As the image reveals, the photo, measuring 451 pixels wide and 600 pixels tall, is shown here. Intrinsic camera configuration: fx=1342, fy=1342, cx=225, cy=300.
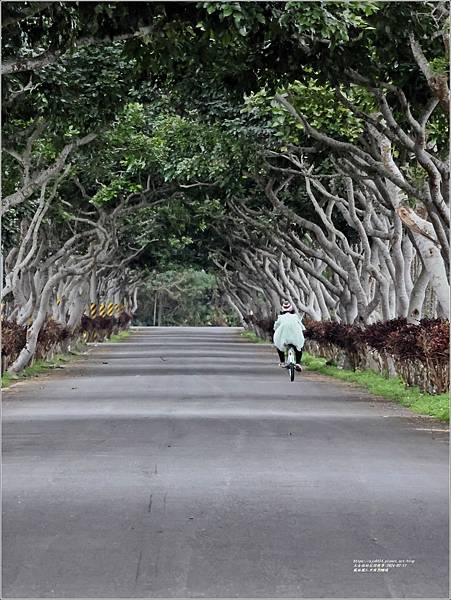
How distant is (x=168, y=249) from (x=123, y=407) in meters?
39.8

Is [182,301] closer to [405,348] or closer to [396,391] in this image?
[396,391]

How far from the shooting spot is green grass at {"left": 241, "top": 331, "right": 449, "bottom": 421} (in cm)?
2161

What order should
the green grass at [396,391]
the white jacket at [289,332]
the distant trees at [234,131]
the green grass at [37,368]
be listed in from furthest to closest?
1. the green grass at [37,368]
2. the white jacket at [289,332]
3. the green grass at [396,391]
4. the distant trees at [234,131]

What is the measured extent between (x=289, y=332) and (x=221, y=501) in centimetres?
1655

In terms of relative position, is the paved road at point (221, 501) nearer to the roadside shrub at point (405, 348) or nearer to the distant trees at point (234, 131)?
the roadside shrub at point (405, 348)

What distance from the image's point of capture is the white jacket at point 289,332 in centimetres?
2775

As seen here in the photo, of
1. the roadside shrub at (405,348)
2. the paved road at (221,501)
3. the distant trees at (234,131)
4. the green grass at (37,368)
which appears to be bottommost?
the paved road at (221,501)

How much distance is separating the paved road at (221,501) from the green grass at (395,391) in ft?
2.07

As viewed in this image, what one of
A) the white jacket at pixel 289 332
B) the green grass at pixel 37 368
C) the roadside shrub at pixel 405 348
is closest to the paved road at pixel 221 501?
the roadside shrub at pixel 405 348

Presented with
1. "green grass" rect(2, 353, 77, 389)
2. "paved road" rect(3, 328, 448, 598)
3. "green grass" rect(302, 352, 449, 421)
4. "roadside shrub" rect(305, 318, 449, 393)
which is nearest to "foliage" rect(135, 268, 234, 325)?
"green grass" rect(2, 353, 77, 389)

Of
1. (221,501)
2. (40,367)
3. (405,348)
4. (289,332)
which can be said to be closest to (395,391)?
(405,348)

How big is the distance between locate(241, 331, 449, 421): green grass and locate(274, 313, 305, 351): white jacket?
1841mm

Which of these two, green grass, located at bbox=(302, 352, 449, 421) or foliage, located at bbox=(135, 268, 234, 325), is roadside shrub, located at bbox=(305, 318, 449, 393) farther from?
foliage, located at bbox=(135, 268, 234, 325)

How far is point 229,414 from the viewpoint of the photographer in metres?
20.5
